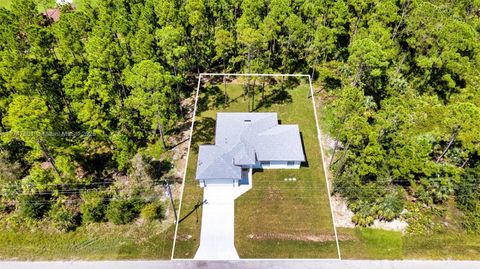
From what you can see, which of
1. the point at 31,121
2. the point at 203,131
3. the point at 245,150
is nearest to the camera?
the point at 31,121

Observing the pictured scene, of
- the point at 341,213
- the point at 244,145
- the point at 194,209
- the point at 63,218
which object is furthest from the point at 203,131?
the point at 341,213

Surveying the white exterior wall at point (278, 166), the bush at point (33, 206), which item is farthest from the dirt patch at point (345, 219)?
the bush at point (33, 206)

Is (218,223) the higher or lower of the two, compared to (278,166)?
lower

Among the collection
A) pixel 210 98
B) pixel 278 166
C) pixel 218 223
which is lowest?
pixel 218 223

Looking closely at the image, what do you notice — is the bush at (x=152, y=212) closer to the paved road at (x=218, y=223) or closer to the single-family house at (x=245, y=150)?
the paved road at (x=218, y=223)

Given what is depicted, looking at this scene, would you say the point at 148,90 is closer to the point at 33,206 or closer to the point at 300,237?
the point at 33,206

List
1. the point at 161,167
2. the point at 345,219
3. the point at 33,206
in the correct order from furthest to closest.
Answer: the point at 161,167 < the point at 345,219 < the point at 33,206

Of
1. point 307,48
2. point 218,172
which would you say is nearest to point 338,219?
point 218,172

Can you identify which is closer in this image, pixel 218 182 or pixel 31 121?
pixel 31 121

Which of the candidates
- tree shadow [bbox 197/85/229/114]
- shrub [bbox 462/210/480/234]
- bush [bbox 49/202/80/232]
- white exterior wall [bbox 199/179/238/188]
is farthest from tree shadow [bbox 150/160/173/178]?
shrub [bbox 462/210/480/234]

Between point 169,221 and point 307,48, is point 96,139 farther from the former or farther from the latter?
point 307,48
